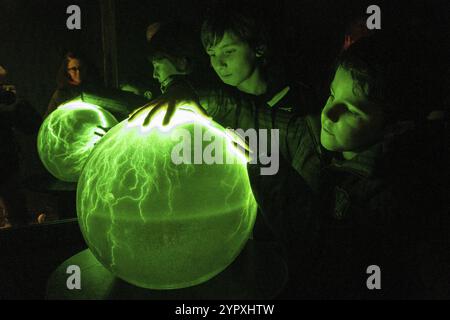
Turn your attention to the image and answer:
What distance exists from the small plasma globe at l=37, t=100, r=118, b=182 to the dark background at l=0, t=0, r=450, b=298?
33 centimetres

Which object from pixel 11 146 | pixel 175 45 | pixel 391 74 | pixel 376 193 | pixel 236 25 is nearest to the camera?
pixel 391 74

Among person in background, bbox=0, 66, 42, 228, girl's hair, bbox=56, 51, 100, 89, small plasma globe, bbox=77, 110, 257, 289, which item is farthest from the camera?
girl's hair, bbox=56, 51, 100, 89

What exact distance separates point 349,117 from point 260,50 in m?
0.56

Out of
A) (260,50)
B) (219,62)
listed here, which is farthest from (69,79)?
(260,50)

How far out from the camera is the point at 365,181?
4.72 ft

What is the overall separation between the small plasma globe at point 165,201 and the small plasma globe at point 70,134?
2.43 ft

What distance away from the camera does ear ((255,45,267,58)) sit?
167cm

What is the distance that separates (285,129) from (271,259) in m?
0.59

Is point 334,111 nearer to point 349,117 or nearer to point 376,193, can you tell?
point 349,117

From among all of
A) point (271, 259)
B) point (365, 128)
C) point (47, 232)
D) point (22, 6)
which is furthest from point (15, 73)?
point (365, 128)

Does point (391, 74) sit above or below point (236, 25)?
below

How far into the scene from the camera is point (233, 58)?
163cm

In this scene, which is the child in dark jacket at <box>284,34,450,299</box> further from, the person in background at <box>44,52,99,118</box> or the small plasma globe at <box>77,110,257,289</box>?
the person in background at <box>44,52,99,118</box>

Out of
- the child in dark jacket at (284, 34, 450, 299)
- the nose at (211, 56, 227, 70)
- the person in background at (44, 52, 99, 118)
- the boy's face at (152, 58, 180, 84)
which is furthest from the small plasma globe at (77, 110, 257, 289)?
the person in background at (44, 52, 99, 118)
